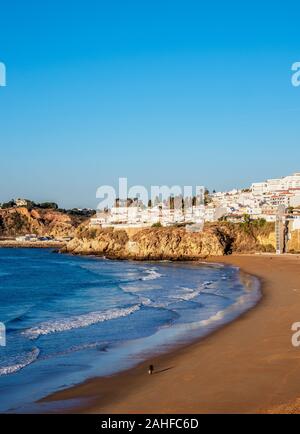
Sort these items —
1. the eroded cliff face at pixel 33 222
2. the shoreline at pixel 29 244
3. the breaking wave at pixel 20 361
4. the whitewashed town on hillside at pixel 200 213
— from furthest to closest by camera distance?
the eroded cliff face at pixel 33 222 → the shoreline at pixel 29 244 → the whitewashed town on hillside at pixel 200 213 → the breaking wave at pixel 20 361

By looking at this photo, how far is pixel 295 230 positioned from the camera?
5984cm

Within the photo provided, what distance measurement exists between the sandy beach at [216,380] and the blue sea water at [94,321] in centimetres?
88

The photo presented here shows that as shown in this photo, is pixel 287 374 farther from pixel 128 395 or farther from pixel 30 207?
pixel 30 207

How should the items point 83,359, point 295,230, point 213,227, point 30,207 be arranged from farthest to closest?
point 30,207 < point 213,227 < point 295,230 < point 83,359

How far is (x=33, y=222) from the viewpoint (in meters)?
149

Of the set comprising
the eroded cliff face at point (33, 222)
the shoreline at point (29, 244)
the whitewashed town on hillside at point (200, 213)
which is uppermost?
the whitewashed town on hillside at point (200, 213)

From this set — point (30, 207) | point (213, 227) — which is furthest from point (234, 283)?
point (30, 207)

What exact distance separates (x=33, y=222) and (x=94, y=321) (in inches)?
5200

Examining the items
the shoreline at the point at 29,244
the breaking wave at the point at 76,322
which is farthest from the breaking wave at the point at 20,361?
the shoreline at the point at 29,244

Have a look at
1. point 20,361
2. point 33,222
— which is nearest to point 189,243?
point 20,361

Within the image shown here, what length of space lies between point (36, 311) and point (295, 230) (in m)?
42.1

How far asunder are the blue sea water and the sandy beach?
34.5 inches

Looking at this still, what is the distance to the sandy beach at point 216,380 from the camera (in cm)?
1006

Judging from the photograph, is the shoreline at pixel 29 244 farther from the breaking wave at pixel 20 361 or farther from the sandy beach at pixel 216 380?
the breaking wave at pixel 20 361
